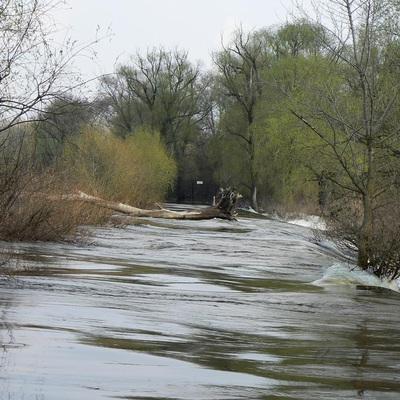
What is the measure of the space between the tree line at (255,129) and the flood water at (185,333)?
1.93m

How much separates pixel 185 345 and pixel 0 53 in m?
7.66

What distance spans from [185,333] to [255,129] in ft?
168

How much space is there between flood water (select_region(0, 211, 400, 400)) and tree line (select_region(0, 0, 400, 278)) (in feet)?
6.32

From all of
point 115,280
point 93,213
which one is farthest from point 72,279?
point 93,213

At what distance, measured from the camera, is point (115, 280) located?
1466 centimetres

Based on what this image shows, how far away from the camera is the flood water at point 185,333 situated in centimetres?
662

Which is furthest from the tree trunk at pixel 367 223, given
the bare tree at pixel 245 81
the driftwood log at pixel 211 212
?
the bare tree at pixel 245 81

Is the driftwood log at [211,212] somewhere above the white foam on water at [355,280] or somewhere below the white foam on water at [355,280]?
above

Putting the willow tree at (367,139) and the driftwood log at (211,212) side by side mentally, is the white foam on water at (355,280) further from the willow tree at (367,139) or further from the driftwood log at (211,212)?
the driftwood log at (211,212)

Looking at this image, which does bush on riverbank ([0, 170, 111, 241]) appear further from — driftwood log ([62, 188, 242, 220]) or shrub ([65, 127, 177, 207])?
driftwood log ([62, 188, 242, 220])

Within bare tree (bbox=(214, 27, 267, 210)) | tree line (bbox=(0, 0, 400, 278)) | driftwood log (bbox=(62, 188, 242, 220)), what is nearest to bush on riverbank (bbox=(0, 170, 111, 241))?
tree line (bbox=(0, 0, 400, 278))

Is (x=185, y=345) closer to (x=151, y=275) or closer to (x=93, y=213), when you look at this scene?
(x=151, y=275)

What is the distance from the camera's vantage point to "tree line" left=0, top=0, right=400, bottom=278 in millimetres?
17750

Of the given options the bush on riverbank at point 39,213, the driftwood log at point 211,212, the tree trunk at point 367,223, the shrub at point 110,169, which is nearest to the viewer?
the tree trunk at point 367,223
